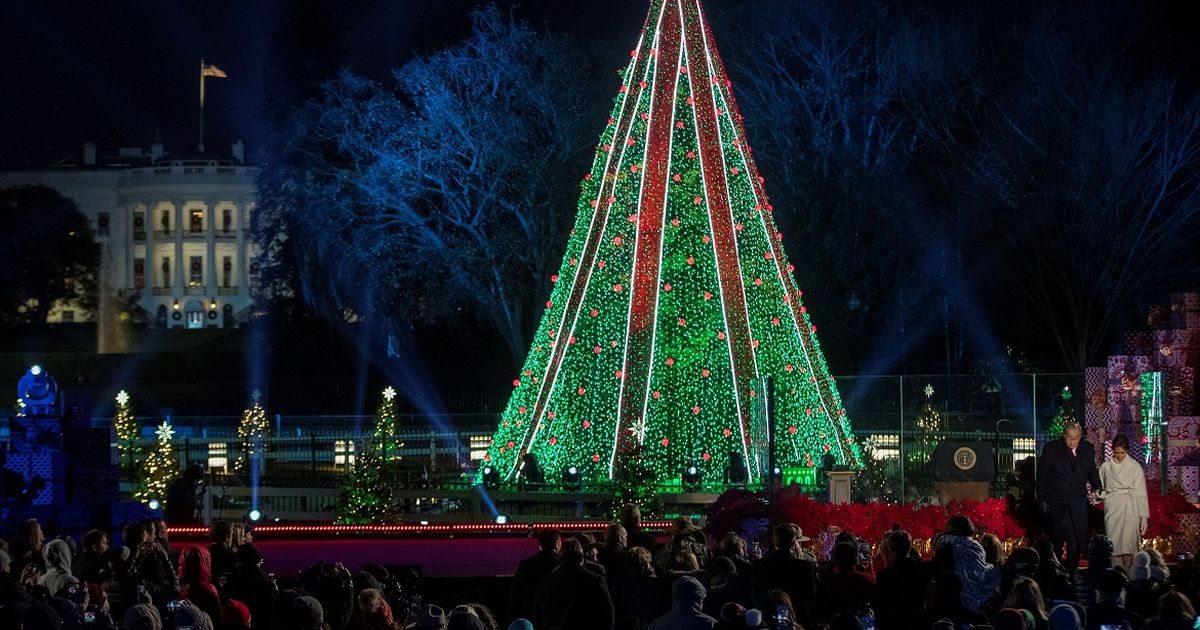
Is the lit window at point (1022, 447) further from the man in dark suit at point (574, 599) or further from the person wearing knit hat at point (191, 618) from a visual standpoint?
the person wearing knit hat at point (191, 618)

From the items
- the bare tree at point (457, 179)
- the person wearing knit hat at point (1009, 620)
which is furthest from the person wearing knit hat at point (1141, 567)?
the bare tree at point (457, 179)

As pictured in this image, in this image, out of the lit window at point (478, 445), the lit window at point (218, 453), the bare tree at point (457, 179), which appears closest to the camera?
the lit window at point (478, 445)

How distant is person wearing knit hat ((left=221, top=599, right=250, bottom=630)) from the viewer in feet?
34.8

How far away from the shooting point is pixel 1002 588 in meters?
11.9

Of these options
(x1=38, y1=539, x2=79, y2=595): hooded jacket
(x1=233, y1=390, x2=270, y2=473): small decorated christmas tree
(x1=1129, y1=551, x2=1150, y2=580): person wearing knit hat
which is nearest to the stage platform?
(x1=38, y1=539, x2=79, y2=595): hooded jacket

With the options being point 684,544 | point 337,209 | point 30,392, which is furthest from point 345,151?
point 684,544

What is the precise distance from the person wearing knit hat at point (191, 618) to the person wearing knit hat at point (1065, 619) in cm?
472

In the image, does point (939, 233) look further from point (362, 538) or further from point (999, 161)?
point (362, 538)

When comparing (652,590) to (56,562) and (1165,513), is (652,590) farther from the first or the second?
(1165,513)

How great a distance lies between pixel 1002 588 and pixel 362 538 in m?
10.5

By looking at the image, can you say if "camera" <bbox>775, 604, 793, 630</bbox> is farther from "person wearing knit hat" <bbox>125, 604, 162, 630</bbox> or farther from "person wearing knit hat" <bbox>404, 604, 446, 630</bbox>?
"person wearing knit hat" <bbox>125, 604, 162, 630</bbox>

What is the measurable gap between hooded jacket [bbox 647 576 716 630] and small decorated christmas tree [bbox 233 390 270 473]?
19.7m

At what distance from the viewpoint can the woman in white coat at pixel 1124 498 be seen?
651 inches

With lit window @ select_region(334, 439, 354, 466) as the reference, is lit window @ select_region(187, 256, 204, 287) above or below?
above
